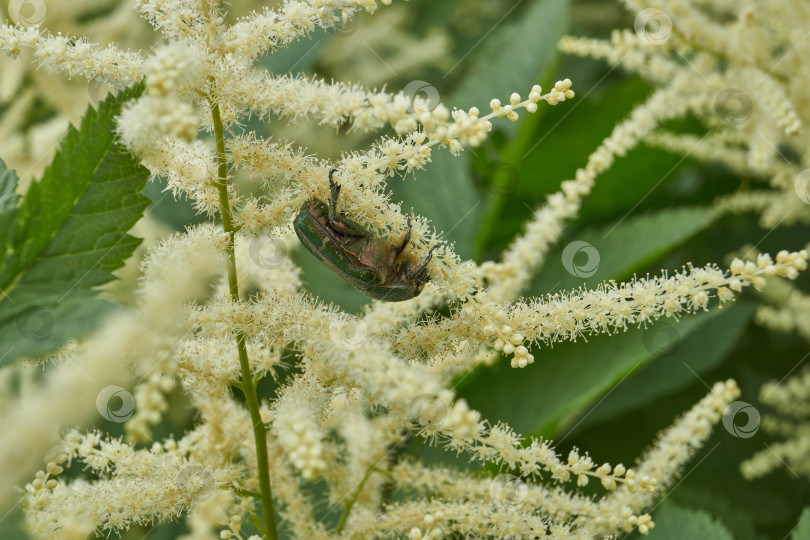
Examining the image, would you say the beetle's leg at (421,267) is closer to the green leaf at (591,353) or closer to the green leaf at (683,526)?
the green leaf at (591,353)

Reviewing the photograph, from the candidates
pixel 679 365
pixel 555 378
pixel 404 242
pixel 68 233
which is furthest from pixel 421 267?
pixel 679 365

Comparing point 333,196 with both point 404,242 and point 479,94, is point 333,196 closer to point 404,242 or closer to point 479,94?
point 404,242

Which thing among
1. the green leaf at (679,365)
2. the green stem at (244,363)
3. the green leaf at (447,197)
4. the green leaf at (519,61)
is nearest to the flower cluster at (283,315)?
the green stem at (244,363)

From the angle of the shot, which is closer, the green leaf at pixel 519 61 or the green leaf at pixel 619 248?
the green leaf at pixel 619 248

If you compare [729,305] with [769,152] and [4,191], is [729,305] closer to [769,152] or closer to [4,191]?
[769,152]

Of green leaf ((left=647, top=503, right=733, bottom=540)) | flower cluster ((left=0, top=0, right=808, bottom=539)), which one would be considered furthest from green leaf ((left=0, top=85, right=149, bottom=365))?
green leaf ((left=647, top=503, right=733, bottom=540))
